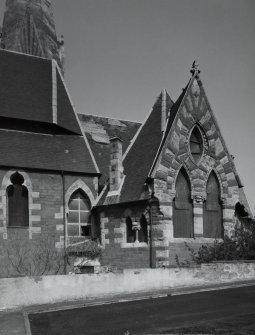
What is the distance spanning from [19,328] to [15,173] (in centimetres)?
1105

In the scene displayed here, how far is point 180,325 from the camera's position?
11.1m

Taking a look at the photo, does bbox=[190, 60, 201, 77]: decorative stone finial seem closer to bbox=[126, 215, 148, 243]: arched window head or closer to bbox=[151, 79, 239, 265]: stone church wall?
bbox=[151, 79, 239, 265]: stone church wall

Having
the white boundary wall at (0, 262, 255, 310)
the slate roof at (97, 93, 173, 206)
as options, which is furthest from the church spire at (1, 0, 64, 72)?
the white boundary wall at (0, 262, 255, 310)

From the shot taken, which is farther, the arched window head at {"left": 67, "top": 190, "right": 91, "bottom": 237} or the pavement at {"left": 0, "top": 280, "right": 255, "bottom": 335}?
the arched window head at {"left": 67, "top": 190, "right": 91, "bottom": 237}

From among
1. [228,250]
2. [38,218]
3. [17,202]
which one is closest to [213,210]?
[228,250]

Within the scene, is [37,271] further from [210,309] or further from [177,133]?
[210,309]

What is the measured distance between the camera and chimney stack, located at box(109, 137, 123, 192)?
23078 millimetres

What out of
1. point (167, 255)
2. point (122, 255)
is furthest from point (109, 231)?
point (167, 255)

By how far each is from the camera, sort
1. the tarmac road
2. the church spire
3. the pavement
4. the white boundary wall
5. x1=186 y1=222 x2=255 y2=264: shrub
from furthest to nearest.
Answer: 1. the church spire
2. x1=186 y1=222 x2=255 y2=264: shrub
3. the white boundary wall
4. the pavement
5. the tarmac road

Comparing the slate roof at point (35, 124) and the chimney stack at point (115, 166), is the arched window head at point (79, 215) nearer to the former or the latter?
the slate roof at point (35, 124)

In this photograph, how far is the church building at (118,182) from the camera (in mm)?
21078

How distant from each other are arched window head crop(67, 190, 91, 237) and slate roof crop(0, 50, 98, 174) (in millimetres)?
1333

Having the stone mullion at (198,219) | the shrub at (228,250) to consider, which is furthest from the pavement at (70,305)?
the stone mullion at (198,219)

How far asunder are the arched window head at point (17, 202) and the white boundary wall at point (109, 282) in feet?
22.5
